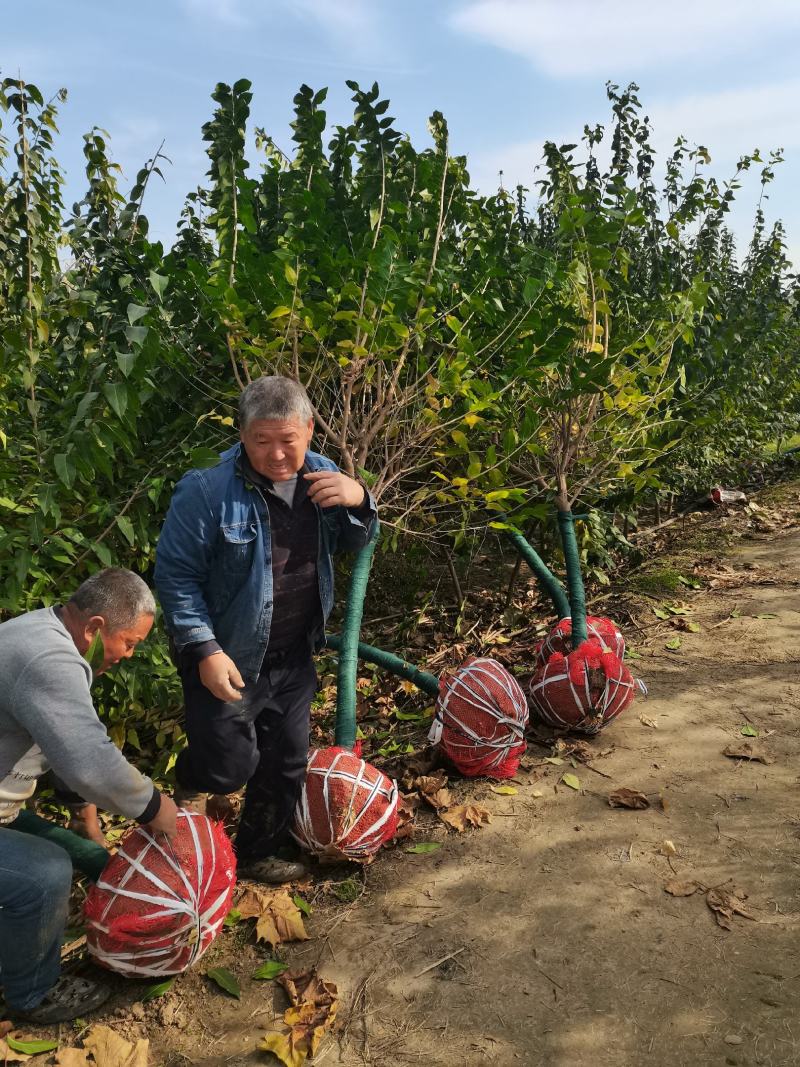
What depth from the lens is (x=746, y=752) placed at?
3.65m

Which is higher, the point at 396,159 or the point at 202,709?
the point at 396,159

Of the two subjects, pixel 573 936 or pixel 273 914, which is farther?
pixel 273 914

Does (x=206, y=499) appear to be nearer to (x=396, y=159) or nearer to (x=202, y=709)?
(x=202, y=709)

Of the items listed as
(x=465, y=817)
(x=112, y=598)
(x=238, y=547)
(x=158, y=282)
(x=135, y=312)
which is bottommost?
(x=465, y=817)

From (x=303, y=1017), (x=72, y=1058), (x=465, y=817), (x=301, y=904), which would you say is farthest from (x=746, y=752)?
(x=72, y=1058)

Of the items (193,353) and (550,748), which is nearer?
(193,353)

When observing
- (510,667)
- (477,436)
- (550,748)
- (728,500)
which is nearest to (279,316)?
(477,436)

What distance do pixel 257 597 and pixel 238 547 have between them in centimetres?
19

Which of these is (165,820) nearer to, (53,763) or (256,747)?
(53,763)

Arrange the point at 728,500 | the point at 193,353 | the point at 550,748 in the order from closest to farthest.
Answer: the point at 193,353 → the point at 550,748 → the point at 728,500

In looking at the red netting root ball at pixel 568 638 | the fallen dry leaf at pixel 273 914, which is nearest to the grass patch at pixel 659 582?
the red netting root ball at pixel 568 638

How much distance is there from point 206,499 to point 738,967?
84.4 inches

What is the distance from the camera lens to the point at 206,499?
2.65m

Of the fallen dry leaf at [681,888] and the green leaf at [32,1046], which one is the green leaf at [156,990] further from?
the fallen dry leaf at [681,888]
